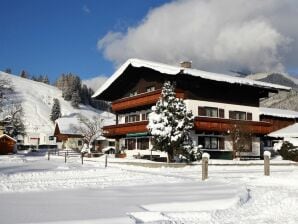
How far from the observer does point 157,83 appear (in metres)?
43.5

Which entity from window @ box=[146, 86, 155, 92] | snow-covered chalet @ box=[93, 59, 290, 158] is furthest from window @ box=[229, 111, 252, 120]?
window @ box=[146, 86, 155, 92]

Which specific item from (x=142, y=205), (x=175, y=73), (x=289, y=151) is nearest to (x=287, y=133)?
(x=289, y=151)

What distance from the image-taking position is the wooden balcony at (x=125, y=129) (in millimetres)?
41513

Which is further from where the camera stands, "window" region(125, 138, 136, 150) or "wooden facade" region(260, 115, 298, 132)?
"wooden facade" region(260, 115, 298, 132)

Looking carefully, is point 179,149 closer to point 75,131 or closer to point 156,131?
point 156,131

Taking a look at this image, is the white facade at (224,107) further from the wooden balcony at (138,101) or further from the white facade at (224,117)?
the wooden balcony at (138,101)

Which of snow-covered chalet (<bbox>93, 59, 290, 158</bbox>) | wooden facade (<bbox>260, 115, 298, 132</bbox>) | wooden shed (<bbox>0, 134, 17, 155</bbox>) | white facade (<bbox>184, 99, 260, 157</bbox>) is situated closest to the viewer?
snow-covered chalet (<bbox>93, 59, 290, 158</bbox>)

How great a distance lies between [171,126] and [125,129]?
42.4 feet

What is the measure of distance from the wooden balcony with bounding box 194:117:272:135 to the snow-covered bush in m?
3.38

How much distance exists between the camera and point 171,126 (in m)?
33.0

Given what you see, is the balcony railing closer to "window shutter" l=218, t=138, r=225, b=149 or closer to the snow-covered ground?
"window shutter" l=218, t=138, r=225, b=149

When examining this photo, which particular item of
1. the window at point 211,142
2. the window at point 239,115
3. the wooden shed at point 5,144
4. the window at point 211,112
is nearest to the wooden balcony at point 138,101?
the window at point 211,112

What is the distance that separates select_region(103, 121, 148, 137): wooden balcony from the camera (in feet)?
136

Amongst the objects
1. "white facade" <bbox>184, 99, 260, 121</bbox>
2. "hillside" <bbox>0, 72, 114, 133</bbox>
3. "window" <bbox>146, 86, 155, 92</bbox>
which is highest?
"hillside" <bbox>0, 72, 114, 133</bbox>
